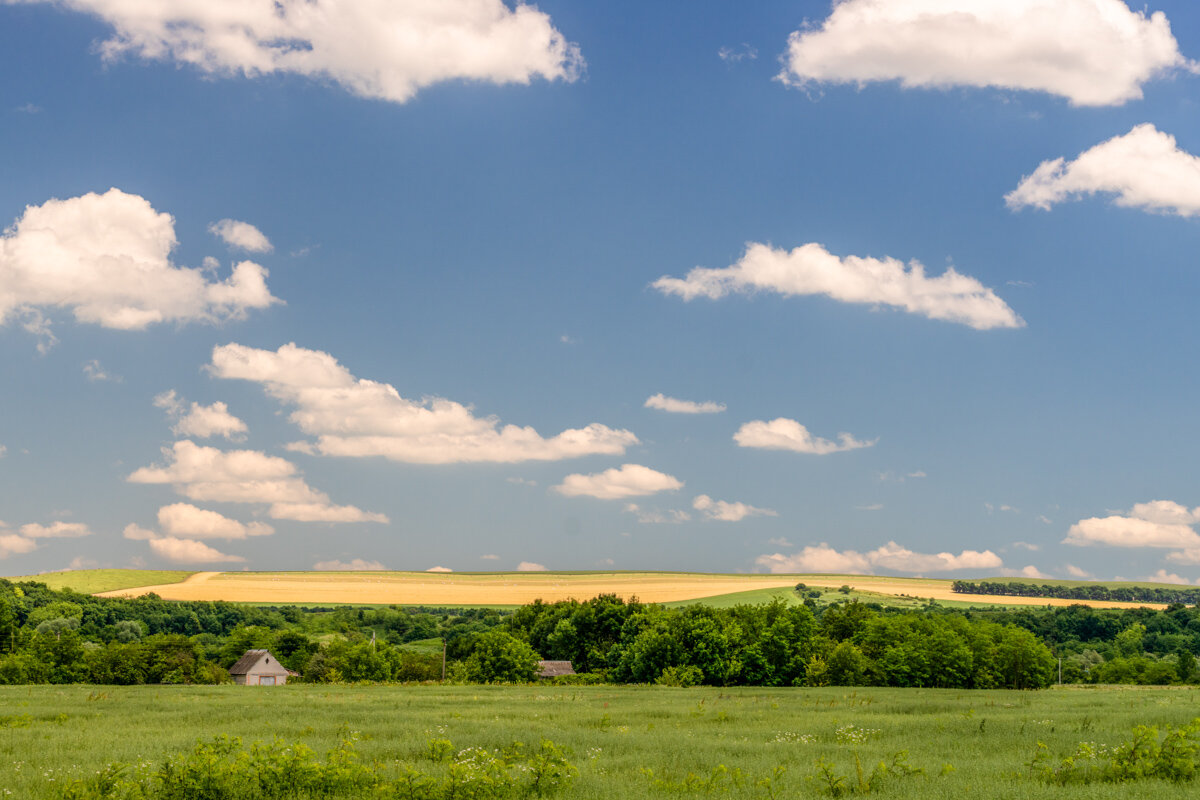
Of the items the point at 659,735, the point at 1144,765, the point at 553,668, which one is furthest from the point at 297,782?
the point at 553,668

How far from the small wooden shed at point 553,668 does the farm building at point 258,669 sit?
41629 millimetres

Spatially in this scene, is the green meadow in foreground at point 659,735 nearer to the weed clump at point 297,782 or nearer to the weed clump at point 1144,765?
the weed clump at point 1144,765

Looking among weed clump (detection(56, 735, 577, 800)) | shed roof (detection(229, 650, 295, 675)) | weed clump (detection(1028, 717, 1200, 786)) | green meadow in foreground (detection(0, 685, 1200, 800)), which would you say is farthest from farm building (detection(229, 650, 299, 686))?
weed clump (detection(1028, 717, 1200, 786))

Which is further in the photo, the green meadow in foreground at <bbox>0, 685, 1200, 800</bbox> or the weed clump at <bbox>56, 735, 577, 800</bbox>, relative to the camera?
the green meadow in foreground at <bbox>0, 685, 1200, 800</bbox>

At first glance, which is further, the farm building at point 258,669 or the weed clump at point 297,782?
the farm building at point 258,669

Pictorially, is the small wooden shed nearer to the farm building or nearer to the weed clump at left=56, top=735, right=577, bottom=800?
the farm building

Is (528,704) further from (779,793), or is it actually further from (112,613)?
(112,613)

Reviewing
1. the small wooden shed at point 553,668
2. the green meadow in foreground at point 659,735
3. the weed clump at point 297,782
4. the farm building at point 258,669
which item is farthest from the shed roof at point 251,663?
the weed clump at point 297,782

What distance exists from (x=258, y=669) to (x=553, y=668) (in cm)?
4773

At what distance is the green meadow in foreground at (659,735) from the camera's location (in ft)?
64.0

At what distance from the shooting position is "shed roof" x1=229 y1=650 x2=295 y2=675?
134 m

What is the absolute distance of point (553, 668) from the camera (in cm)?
12606

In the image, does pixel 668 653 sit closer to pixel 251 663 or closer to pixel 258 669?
pixel 258 669

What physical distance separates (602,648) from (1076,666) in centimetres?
8216
